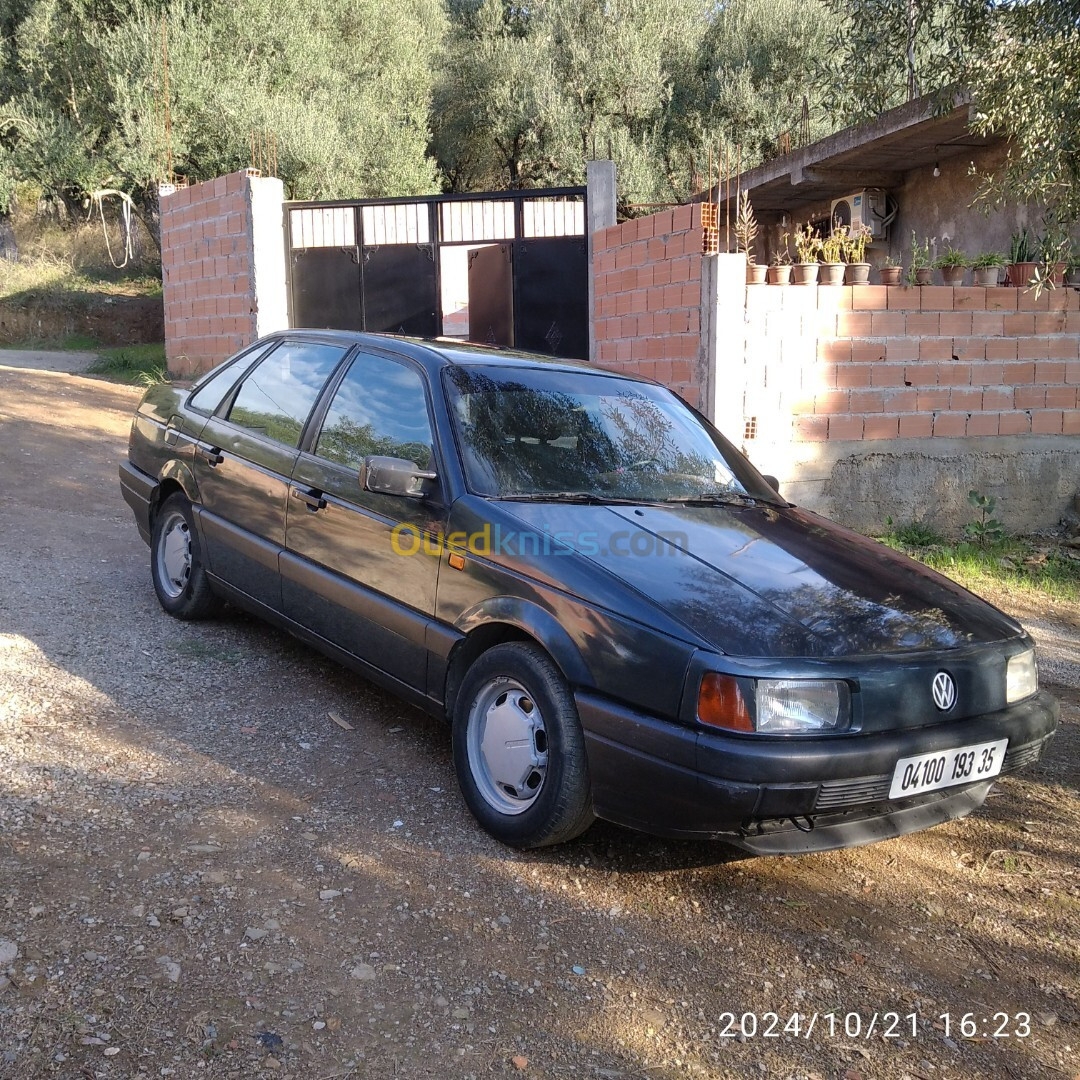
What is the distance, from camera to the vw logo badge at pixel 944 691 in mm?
3131

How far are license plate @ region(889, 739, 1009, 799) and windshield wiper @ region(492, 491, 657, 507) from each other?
1.31 metres

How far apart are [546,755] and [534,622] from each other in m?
0.41

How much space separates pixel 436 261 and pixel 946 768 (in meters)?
12.5

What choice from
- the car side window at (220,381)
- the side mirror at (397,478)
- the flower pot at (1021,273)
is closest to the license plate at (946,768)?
the side mirror at (397,478)

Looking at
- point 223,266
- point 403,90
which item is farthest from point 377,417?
point 403,90

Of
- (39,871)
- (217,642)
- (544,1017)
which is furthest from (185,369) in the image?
(544,1017)

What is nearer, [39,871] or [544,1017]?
[544,1017]

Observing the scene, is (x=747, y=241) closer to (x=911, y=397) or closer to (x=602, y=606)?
(x=911, y=397)

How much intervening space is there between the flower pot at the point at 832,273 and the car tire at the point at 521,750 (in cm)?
568

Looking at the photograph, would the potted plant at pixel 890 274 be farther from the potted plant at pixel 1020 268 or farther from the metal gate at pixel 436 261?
the metal gate at pixel 436 261

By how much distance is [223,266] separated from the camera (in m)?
13.7

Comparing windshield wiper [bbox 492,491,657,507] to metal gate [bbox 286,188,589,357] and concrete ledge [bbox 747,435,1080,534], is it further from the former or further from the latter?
metal gate [bbox 286,188,589,357]

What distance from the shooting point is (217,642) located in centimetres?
515

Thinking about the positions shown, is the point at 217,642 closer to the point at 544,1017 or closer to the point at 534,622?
the point at 534,622
